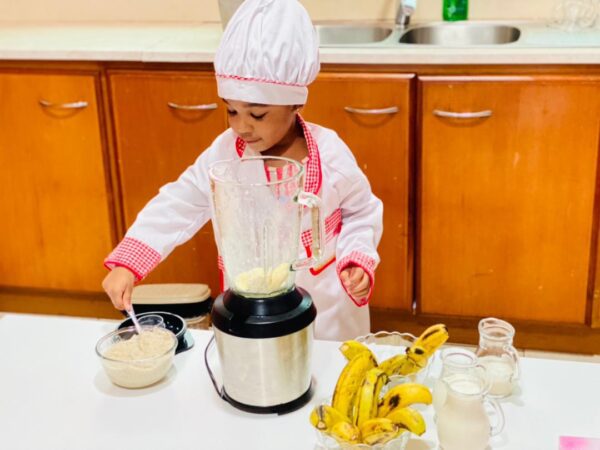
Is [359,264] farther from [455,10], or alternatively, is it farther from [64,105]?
[455,10]

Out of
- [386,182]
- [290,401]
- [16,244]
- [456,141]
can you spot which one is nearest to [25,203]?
[16,244]

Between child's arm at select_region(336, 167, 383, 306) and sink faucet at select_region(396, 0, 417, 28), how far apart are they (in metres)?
1.31

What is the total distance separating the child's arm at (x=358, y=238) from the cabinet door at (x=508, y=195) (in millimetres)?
874

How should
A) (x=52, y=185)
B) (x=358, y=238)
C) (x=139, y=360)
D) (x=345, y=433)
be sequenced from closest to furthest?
1. (x=345, y=433)
2. (x=139, y=360)
3. (x=358, y=238)
4. (x=52, y=185)

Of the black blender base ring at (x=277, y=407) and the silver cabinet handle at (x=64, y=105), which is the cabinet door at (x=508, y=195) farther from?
the black blender base ring at (x=277, y=407)

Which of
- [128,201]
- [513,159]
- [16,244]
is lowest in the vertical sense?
[16,244]

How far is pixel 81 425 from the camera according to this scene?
3.57ft

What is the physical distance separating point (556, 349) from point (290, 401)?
176 cm

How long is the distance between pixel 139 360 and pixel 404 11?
6.31ft

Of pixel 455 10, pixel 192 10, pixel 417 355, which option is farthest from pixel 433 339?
pixel 192 10

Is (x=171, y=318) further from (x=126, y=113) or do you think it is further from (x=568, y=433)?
(x=126, y=113)

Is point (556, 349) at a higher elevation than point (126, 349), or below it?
below

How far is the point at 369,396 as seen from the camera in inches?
39.3

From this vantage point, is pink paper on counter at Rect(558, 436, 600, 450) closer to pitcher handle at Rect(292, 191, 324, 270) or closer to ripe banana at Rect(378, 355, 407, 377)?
ripe banana at Rect(378, 355, 407, 377)
